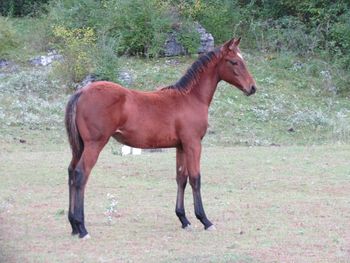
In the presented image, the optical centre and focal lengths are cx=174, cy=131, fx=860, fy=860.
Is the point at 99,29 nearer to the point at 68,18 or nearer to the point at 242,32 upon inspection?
the point at 68,18

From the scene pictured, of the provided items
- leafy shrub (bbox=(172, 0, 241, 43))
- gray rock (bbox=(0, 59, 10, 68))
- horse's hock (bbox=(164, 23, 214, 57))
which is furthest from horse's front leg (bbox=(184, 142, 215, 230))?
leafy shrub (bbox=(172, 0, 241, 43))

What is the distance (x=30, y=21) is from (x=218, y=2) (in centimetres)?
595

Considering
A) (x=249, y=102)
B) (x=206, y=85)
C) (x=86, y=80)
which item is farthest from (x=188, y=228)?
(x=86, y=80)

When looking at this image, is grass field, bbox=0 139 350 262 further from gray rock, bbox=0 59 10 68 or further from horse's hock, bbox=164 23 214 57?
horse's hock, bbox=164 23 214 57

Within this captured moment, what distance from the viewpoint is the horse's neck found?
9586mm

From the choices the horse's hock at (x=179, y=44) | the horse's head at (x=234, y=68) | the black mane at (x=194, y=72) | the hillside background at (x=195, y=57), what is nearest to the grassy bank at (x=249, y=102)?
the hillside background at (x=195, y=57)

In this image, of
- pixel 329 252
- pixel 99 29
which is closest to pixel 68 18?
pixel 99 29

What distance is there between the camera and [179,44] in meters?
23.5

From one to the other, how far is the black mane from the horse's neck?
6 centimetres

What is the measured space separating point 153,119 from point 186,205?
6.72 ft

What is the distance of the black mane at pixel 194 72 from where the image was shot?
9609mm

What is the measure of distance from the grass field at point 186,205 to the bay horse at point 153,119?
51 centimetres

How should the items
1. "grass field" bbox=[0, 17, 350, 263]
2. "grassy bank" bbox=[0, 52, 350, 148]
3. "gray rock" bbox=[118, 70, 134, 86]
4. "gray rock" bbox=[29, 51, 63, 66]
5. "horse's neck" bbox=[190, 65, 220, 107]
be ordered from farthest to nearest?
"gray rock" bbox=[29, 51, 63, 66], "gray rock" bbox=[118, 70, 134, 86], "grassy bank" bbox=[0, 52, 350, 148], "horse's neck" bbox=[190, 65, 220, 107], "grass field" bbox=[0, 17, 350, 263]

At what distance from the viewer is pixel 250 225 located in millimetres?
9570
